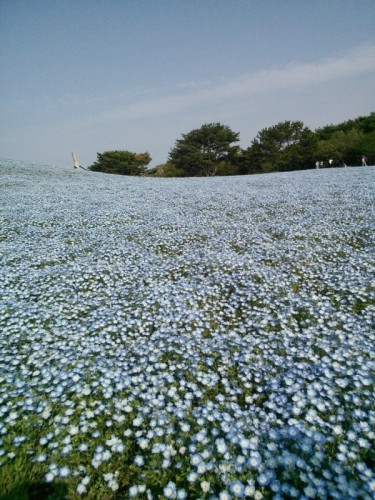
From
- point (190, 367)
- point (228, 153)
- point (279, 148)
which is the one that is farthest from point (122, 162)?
point (190, 367)

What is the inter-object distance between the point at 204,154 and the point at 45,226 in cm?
5296

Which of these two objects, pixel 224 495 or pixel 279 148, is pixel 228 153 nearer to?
pixel 279 148

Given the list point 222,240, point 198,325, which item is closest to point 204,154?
point 222,240

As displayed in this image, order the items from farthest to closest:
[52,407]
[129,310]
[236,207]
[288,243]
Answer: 1. [236,207]
2. [288,243]
3. [129,310]
4. [52,407]

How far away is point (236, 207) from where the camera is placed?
11.9 metres

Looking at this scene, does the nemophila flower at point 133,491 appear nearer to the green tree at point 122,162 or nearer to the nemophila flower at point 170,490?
the nemophila flower at point 170,490

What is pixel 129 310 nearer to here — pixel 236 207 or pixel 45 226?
pixel 45 226

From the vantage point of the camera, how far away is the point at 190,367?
3588 millimetres

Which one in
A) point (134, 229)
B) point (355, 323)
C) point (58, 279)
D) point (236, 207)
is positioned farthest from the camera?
point (236, 207)

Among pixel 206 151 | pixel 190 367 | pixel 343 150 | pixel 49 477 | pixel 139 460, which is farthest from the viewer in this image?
pixel 206 151

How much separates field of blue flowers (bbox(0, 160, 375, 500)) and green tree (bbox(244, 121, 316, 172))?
5194 cm

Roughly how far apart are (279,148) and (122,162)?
3355cm

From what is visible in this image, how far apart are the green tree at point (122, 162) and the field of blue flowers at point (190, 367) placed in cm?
5748

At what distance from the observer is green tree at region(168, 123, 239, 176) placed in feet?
192
